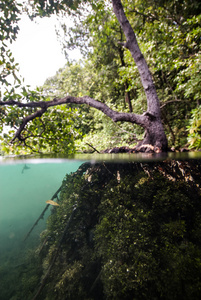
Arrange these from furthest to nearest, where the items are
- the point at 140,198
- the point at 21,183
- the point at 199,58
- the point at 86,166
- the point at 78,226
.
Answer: the point at 199,58 < the point at 21,183 < the point at 86,166 < the point at 140,198 < the point at 78,226

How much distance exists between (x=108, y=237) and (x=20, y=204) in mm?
909

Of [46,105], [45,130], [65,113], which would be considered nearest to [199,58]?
[65,113]

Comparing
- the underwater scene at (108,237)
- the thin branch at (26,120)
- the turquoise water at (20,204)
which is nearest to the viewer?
the underwater scene at (108,237)

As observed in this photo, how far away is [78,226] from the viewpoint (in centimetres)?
104

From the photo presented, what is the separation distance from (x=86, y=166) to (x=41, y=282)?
3.41ft

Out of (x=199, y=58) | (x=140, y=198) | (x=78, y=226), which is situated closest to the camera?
(x=78, y=226)

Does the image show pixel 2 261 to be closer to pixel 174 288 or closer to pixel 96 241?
pixel 96 241

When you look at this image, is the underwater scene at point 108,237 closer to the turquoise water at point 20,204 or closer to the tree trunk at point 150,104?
the turquoise water at point 20,204

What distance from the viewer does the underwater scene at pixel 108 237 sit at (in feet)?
2.46

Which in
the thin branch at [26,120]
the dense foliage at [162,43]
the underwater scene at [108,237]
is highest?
the dense foliage at [162,43]

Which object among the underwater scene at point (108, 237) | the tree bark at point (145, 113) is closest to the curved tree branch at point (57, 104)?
the tree bark at point (145, 113)

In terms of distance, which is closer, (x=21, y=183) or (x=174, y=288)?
(x=174, y=288)

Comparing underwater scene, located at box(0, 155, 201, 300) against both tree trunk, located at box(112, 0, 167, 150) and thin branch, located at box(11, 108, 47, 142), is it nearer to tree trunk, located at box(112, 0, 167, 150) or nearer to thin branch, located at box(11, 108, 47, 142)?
tree trunk, located at box(112, 0, 167, 150)

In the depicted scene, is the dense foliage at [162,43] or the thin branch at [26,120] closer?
the thin branch at [26,120]
